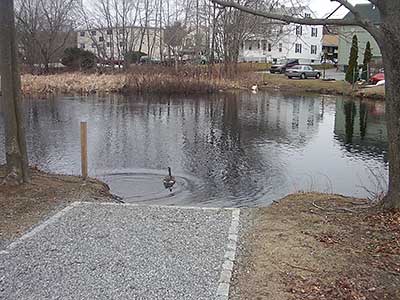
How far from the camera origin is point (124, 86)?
3556cm

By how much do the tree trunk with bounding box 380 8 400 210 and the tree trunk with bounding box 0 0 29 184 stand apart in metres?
5.21

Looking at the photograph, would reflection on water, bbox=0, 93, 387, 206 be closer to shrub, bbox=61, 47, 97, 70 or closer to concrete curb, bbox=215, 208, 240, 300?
concrete curb, bbox=215, 208, 240, 300

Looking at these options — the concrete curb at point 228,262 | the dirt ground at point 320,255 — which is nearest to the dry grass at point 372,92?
the dirt ground at point 320,255

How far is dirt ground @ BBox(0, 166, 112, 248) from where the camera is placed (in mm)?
6269

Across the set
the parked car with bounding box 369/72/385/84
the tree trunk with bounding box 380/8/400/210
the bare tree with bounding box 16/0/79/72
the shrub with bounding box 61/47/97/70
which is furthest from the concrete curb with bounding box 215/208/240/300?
the shrub with bounding box 61/47/97/70

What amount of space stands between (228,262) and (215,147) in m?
11.0

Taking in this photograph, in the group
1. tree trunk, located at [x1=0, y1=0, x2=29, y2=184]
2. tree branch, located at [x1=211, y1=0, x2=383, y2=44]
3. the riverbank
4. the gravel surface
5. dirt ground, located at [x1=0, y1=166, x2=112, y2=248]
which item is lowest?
the riverbank

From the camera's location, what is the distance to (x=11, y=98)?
7.76 m

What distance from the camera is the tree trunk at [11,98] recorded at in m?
7.54

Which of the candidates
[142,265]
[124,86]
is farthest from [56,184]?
[124,86]

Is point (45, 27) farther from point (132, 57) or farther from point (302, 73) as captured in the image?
point (302, 73)

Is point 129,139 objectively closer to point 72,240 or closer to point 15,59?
point 15,59

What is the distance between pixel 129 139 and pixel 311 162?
603 centimetres

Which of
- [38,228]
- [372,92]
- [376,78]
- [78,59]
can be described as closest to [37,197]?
[38,228]
